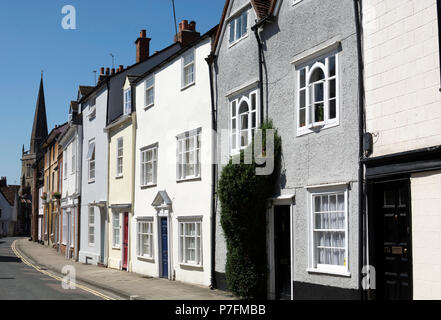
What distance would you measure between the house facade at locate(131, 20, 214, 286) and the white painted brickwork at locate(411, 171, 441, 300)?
328 inches

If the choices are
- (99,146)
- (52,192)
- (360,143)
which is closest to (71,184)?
(99,146)

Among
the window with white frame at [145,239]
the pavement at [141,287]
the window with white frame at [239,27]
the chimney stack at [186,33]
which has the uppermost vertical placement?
the chimney stack at [186,33]

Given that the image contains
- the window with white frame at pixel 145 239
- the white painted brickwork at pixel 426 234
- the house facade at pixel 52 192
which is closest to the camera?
the white painted brickwork at pixel 426 234

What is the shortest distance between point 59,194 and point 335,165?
100ft

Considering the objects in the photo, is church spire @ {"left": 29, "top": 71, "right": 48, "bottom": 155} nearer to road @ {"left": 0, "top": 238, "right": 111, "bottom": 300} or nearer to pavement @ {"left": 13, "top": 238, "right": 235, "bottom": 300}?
pavement @ {"left": 13, "top": 238, "right": 235, "bottom": 300}

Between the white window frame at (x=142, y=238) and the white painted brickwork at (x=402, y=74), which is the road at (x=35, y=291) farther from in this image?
the white painted brickwork at (x=402, y=74)

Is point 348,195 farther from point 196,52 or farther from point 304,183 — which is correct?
point 196,52

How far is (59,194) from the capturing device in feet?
127

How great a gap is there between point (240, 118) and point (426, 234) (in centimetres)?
742

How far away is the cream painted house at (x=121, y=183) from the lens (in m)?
23.8

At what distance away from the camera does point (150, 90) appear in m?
22.5

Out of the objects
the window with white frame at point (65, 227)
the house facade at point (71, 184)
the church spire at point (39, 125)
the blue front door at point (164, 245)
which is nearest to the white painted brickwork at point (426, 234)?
the blue front door at point (164, 245)

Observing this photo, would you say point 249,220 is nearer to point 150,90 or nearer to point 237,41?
point 237,41

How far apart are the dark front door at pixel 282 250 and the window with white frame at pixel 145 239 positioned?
8676 mm
